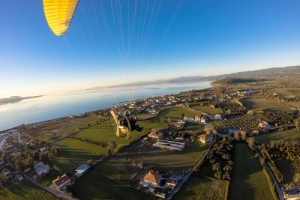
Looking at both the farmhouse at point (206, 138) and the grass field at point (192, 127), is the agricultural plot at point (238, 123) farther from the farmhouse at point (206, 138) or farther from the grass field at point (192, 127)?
the farmhouse at point (206, 138)

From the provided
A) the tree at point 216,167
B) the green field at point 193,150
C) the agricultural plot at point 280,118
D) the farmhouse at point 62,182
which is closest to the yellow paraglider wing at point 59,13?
the farmhouse at point 62,182

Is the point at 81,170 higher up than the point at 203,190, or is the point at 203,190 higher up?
the point at 81,170

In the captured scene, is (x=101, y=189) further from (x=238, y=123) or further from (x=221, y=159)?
(x=238, y=123)

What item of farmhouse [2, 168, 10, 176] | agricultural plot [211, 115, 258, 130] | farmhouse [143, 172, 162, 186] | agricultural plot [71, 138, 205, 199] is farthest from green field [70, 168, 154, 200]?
agricultural plot [211, 115, 258, 130]

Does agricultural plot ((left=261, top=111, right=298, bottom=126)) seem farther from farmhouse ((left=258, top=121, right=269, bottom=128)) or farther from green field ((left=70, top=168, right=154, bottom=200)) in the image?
green field ((left=70, top=168, right=154, bottom=200))

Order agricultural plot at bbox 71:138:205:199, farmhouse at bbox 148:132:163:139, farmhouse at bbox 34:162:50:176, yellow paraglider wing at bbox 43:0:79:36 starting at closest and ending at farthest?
1. yellow paraglider wing at bbox 43:0:79:36
2. agricultural plot at bbox 71:138:205:199
3. farmhouse at bbox 34:162:50:176
4. farmhouse at bbox 148:132:163:139

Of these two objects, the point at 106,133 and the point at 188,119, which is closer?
the point at 106,133

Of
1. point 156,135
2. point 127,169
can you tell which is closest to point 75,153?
point 127,169
